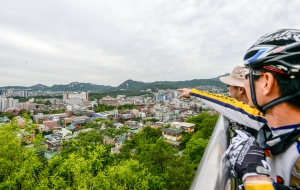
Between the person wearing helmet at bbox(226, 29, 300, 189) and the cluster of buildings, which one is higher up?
the person wearing helmet at bbox(226, 29, 300, 189)

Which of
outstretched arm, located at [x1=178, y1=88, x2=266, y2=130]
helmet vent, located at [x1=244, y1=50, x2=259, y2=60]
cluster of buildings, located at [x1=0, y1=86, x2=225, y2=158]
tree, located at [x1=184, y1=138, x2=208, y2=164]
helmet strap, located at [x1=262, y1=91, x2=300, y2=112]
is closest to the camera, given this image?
helmet strap, located at [x1=262, y1=91, x2=300, y2=112]

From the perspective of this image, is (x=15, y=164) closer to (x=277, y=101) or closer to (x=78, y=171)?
(x=78, y=171)

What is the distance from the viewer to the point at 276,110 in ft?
2.45

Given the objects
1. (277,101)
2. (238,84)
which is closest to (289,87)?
(277,101)

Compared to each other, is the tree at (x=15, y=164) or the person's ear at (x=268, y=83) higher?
the person's ear at (x=268, y=83)

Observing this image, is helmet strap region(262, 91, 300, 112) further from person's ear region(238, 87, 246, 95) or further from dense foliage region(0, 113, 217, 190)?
dense foliage region(0, 113, 217, 190)

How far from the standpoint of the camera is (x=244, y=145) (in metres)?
0.70

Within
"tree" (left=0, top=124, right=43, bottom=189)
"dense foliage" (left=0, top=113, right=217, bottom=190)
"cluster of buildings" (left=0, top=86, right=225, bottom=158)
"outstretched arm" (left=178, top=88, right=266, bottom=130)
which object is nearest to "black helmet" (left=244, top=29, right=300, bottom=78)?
"outstretched arm" (left=178, top=88, right=266, bottom=130)

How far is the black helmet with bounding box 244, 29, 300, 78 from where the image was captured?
0.70m

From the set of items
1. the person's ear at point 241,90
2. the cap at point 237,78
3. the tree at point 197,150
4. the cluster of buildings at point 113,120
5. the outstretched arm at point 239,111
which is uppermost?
the cap at point 237,78

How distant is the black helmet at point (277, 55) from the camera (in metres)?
0.70

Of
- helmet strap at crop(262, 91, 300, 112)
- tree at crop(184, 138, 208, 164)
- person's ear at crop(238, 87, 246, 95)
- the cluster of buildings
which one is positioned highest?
person's ear at crop(238, 87, 246, 95)

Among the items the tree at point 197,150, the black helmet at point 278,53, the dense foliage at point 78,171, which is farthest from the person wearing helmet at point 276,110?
the tree at point 197,150

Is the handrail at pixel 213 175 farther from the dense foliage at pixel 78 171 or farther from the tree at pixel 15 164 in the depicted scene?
the tree at pixel 15 164
